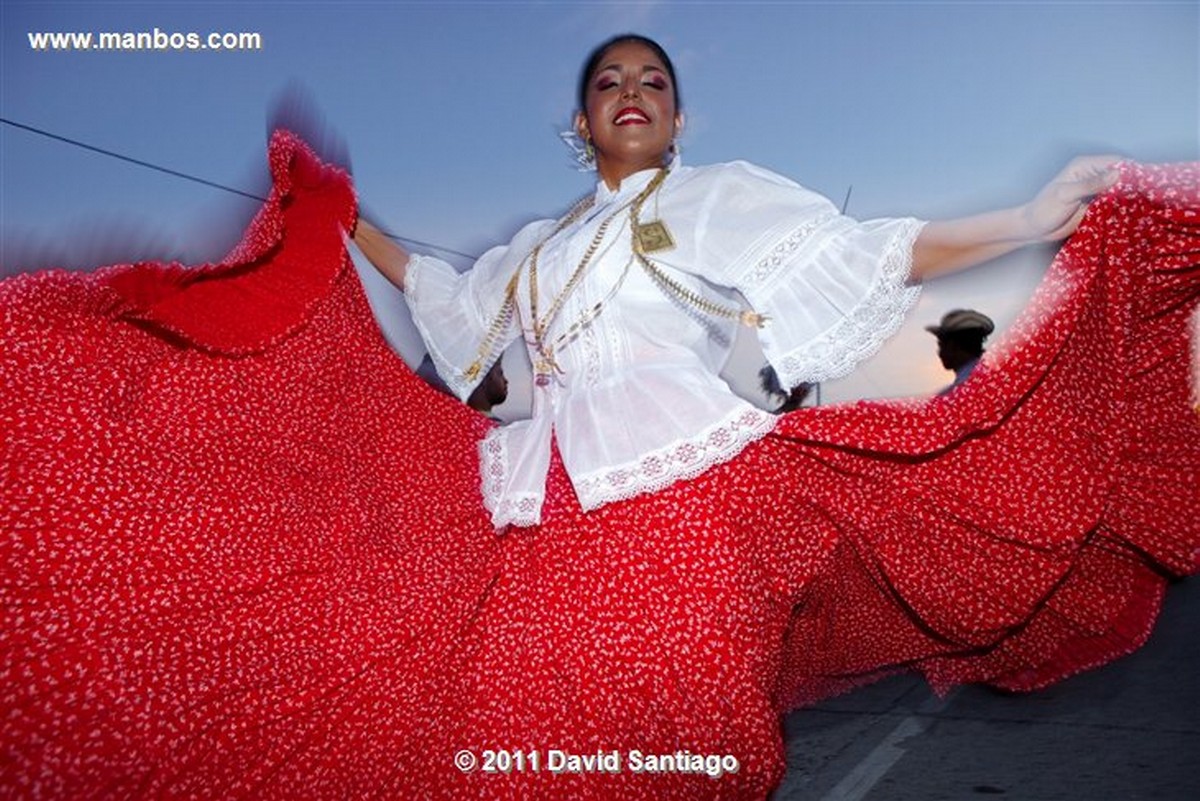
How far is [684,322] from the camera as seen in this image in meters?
2.24

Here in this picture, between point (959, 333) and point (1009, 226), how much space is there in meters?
0.68

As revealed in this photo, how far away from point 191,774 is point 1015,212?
1.85 metres

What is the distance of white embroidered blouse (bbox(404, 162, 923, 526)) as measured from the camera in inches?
79.3

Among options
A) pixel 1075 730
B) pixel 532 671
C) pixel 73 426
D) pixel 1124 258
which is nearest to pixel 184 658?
pixel 73 426

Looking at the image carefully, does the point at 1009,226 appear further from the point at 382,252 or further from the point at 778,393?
the point at 382,252

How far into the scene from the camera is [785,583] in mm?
2080

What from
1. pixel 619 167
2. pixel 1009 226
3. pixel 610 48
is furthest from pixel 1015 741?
pixel 610 48

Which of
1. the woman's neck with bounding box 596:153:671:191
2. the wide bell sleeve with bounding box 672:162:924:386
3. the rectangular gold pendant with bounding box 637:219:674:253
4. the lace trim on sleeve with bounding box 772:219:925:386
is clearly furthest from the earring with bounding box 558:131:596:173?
the lace trim on sleeve with bounding box 772:219:925:386

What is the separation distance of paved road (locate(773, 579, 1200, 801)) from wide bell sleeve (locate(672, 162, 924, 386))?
1.20m

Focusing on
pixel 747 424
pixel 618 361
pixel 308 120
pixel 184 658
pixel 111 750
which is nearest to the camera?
pixel 111 750

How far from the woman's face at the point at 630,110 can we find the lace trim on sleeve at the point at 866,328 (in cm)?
58

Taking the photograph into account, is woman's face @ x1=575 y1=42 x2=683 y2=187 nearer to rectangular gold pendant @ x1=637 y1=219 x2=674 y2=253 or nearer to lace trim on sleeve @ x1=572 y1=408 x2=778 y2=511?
rectangular gold pendant @ x1=637 y1=219 x2=674 y2=253

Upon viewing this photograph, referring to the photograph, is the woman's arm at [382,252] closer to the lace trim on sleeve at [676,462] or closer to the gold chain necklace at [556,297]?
the gold chain necklace at [556,297]

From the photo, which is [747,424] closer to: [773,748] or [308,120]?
[773,748]
